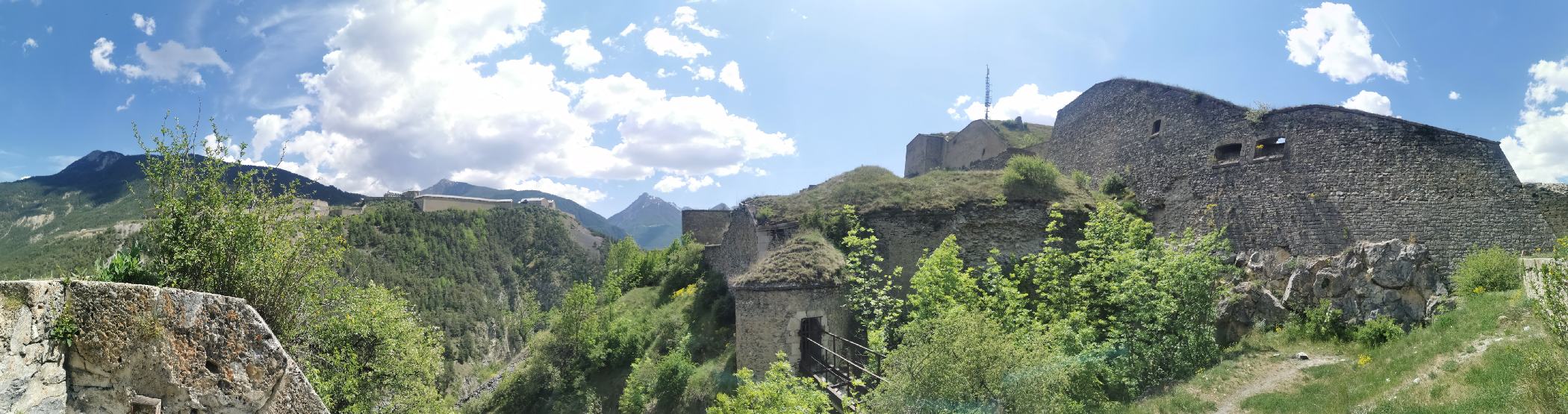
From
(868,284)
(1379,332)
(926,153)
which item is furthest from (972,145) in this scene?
(1379,332)

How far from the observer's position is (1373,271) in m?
12.2

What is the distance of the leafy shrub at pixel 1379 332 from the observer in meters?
11.5

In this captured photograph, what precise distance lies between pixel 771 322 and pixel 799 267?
1537mm

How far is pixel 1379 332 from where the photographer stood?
38.5 ft

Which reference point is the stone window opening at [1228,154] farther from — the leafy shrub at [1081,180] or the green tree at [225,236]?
the green tree at [225,236]

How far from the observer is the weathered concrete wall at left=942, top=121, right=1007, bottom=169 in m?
34.7

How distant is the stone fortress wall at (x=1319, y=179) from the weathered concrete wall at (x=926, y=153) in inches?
787

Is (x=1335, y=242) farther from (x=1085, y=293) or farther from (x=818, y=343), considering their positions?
(x=818, y=343)

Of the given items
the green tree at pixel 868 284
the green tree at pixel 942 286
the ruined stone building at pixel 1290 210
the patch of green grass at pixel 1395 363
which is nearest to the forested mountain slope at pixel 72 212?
the green tree at pixel 868 284

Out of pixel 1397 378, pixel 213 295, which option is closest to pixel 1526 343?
pixel 1397 378

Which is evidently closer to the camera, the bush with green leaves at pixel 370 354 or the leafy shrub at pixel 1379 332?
the bush with green leaves at pixel 370 354

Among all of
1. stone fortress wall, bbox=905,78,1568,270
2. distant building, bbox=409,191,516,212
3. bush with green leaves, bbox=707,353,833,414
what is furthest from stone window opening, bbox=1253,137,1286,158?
distant building, bbox=409,191,516,212

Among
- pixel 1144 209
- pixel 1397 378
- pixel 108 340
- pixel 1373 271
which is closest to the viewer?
pixel 108 340

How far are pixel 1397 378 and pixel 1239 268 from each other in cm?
591
